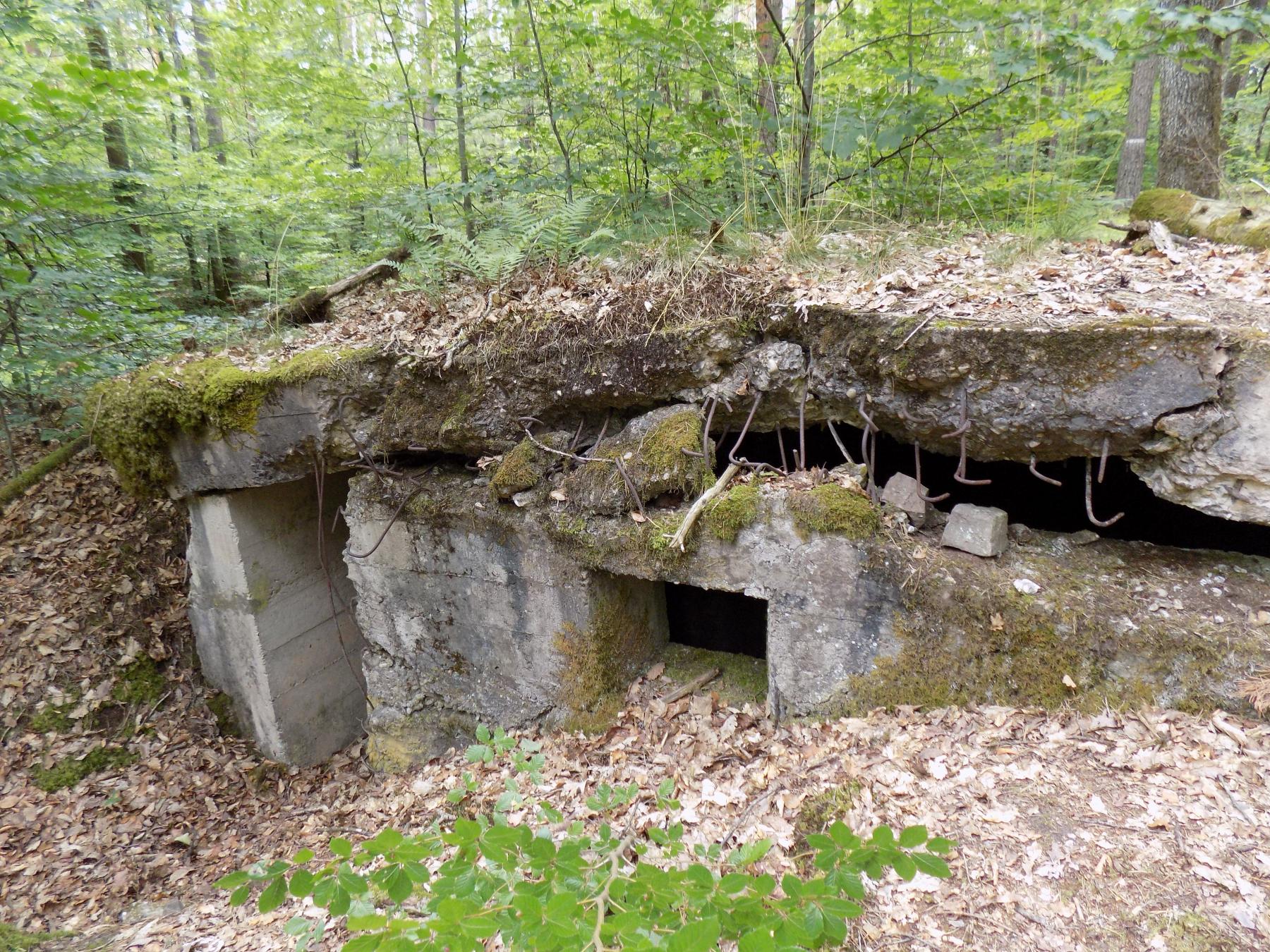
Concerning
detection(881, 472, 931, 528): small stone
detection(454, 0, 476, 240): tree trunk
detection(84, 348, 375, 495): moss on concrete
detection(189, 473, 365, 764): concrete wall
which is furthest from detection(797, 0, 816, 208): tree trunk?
detection(189, 473, 365, 764): concrete wall

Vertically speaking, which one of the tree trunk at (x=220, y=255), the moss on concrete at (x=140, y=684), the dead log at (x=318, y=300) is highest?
the tree trunk at (x=220, y=255)

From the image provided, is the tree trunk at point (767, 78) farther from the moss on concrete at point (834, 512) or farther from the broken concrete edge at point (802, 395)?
the moss on concrete at point (834, 512)

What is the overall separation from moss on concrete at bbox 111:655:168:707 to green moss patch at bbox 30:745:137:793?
413 mm

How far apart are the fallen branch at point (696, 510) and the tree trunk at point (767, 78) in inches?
111

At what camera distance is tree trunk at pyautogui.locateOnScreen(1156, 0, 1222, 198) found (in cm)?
557

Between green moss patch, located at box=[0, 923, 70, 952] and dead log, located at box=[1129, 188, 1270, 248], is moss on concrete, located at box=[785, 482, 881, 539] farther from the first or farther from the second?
green moss patch, located at box=[0, 923, 70, 952]

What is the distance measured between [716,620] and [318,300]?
164 inches

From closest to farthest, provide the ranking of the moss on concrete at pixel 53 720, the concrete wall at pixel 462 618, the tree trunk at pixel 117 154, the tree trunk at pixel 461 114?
the concrete wall at pixel 462 618 < the moss on concrete at pixel 53 720 < the tree trunk at pixel 117 154 < the tree trunk at pixel 461 114

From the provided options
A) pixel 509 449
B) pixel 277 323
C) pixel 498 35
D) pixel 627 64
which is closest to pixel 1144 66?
pixel 627 64

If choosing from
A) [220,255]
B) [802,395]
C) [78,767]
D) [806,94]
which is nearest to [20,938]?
[78,767]

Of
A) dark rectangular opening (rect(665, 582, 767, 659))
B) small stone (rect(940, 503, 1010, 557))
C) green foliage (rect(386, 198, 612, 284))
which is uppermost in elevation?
green foliage (rect(386, 198, 612, 284))

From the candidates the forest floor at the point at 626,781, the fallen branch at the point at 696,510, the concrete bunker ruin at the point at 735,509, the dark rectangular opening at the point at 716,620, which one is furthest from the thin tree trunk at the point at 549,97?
the forest floor at the point at 626,781

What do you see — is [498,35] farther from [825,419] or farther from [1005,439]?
[1005,439]

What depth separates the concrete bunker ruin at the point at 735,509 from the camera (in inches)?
116
